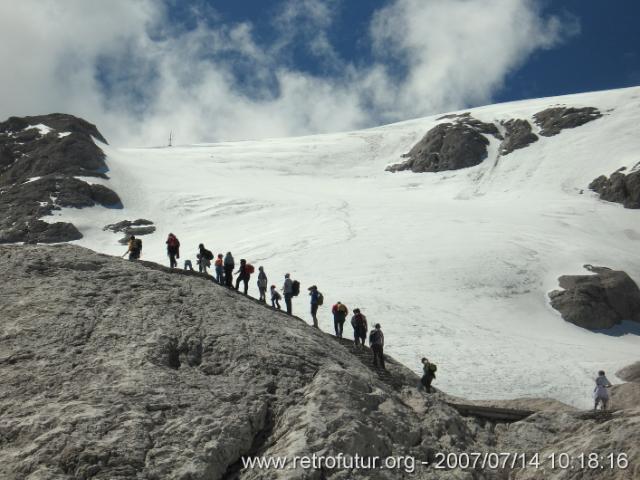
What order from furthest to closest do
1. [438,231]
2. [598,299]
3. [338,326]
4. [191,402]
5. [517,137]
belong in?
1. [517,137]
2. [438,231]
3. [598,299]
4. [338,326]
5. [191,402]

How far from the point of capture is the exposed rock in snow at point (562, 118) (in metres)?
83.6

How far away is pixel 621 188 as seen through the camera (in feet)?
204

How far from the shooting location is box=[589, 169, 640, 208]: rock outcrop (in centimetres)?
6059

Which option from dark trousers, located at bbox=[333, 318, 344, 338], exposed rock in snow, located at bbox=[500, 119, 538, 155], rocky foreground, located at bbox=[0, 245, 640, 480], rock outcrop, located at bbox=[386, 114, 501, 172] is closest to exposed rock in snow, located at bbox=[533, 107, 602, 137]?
exposed rock in snow, located at bbox=[500, 119, 538, 155]

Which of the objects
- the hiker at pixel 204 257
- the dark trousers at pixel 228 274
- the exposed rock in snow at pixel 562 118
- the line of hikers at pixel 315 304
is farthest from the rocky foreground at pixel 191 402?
the exposed rock in snow at pixel 562 118

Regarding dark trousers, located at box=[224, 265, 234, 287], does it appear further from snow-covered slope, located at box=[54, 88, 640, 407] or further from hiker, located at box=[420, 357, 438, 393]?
snow-covered slope, located at box=[54, 88, 640, 407]

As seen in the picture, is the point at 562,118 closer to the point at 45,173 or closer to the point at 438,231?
the point at 438,231

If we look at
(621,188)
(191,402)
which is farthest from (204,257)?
(621,188)

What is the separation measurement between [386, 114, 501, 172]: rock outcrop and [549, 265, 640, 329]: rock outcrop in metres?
42.4

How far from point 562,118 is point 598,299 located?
5657cm

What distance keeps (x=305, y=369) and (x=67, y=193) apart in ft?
189

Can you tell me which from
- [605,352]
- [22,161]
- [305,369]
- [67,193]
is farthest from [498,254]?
[22,161]

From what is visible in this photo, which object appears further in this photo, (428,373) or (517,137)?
(517,137)

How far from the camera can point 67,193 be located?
62438mm
